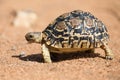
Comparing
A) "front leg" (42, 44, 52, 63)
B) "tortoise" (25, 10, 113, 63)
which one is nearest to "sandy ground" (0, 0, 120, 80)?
"front leg" (42, 44, 52, 63)

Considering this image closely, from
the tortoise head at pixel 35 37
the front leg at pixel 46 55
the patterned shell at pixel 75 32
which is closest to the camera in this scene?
the patterned shell at pixel 75 32

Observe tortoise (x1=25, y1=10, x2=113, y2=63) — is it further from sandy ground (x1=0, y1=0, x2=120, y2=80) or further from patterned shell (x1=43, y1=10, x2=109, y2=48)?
sandy ground (x1=0, y1=0, x2=120, y2=80)

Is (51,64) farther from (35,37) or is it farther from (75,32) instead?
(75,32)

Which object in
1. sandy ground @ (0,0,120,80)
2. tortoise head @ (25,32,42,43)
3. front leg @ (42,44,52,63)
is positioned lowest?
sandy ground @ (0,0,120,80)

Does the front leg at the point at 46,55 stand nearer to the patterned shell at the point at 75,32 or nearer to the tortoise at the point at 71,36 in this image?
the tortoise at the point at 71,36

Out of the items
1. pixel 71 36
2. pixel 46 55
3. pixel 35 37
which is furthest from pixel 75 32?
pixel 35 37

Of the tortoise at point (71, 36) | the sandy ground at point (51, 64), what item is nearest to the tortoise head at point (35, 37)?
the tortoise at point (71, 36)

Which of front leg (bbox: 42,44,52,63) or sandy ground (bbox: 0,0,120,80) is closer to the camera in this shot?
sandy ground (bbox: 0,0,120,80)

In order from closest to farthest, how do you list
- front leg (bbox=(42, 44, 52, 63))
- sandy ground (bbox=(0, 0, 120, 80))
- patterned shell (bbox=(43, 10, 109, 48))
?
1. sandy ground (bbox=(0, 0, 120, 80))
2. patterned shell (bbox=(43, 10, 109, 48))
3. front leg (bbox=(42, 44, 52, 63))
